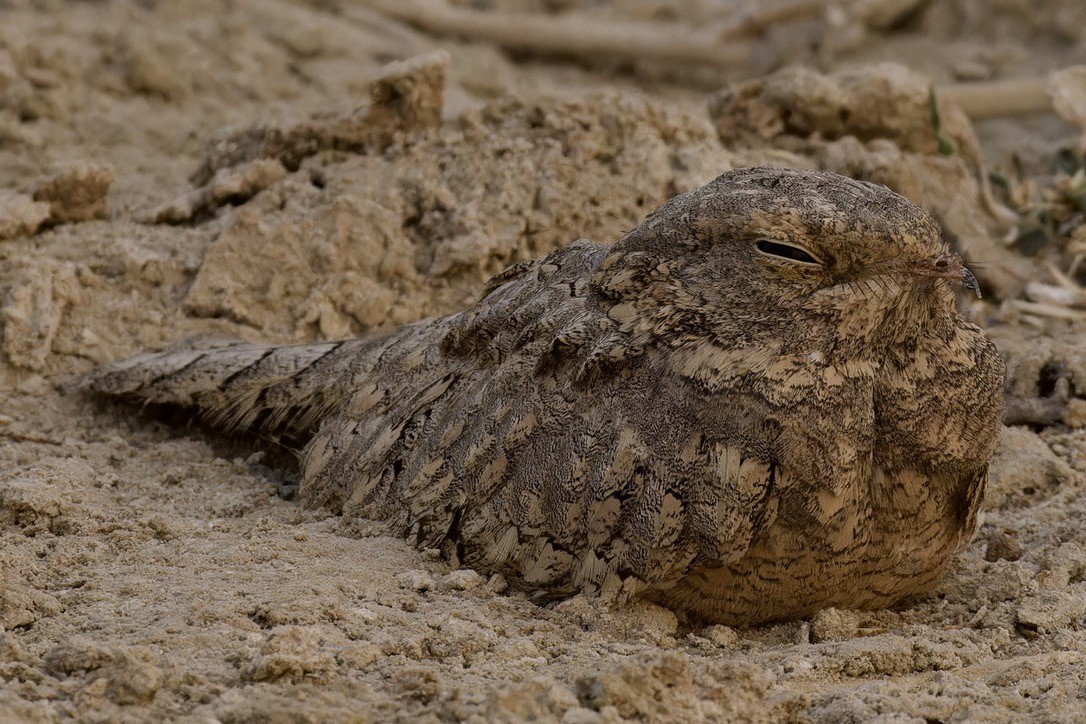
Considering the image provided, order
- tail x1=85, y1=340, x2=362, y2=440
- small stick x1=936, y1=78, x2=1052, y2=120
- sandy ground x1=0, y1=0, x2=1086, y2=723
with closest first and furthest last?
sandy ground x1=0, y1=0, x2=1086, y2=723, tail x1=85, y1=340, x2=362, y2=440, small stick x1=936, y1=78, x2=1052, y2=120

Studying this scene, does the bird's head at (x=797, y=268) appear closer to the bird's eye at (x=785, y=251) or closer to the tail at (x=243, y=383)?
the bird's eye at (x=785, y=251)

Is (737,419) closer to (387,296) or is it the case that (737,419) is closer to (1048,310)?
(387,296)

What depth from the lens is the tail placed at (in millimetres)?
3945

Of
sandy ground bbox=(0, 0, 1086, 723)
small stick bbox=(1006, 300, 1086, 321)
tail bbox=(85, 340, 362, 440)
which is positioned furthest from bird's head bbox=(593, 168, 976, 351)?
small stick bbox=(1006, 300, 1086, 321)

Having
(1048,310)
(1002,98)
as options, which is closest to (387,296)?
(1048,310)

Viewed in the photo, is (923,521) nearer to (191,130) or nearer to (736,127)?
(736,127)

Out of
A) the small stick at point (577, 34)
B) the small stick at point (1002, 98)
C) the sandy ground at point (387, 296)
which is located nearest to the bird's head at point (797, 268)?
the sandy ground at point (387, 296)

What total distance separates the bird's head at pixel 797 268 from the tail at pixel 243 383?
1.19 meters

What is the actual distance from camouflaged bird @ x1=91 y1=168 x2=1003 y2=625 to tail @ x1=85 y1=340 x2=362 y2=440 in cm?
63

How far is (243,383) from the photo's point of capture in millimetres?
4074

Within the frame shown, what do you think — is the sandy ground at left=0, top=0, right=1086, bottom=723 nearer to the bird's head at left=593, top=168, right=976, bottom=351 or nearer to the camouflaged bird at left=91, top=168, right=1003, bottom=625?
the camouflaged bird at left=91, top=168, right=1003, bottom=625

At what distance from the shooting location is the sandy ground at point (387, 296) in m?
2.66

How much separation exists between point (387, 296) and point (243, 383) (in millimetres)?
879

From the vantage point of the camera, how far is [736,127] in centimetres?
588
